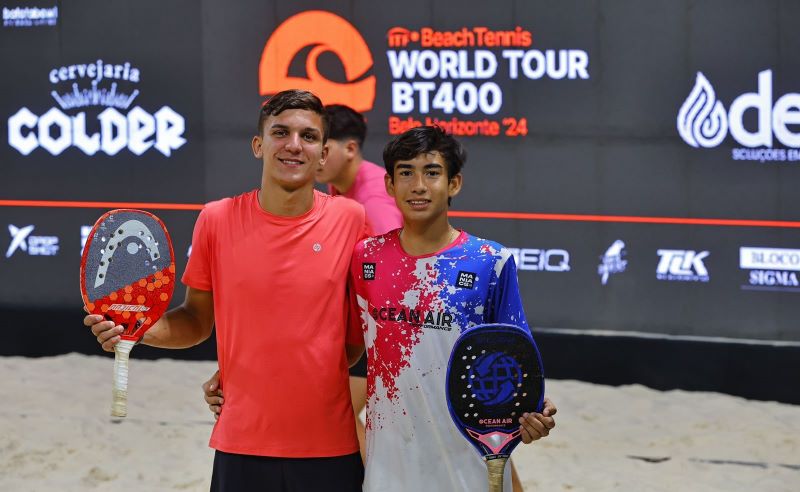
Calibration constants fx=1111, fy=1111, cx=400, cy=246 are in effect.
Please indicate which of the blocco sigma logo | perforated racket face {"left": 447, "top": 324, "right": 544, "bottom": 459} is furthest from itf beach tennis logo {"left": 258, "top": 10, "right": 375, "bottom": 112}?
perforated racket face {"left": 447, "top": 324, "right": 544, "bottom": 459}

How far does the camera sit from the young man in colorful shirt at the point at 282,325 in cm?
287

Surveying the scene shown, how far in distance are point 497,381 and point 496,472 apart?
0.22 m

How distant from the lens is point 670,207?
6.48 meters

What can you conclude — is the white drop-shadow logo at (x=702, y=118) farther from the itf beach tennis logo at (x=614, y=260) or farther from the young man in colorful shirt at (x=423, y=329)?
the young man in colorful shirt at (x=423, y=329)

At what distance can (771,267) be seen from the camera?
20.8 feet

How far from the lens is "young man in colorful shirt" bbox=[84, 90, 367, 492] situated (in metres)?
2.87

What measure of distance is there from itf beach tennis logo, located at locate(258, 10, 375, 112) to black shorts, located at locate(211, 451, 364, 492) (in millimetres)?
4103

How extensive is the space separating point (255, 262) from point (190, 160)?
14.1ft

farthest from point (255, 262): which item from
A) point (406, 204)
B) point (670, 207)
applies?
point (670, 207)

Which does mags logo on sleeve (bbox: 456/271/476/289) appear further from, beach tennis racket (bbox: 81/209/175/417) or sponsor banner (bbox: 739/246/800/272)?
sponsor banner (bbox: 739/246/800/272)

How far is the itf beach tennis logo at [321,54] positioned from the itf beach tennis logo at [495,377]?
426 centimetres

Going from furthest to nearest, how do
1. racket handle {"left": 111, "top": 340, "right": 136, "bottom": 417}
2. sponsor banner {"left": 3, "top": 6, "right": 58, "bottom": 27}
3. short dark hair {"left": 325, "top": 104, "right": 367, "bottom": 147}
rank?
sponsor banner {"left": 3, "top": 6, "right": 58, "bottom": 27} → short dark hair {"left": 325, "top": 104, "right": 367, "bottom": 147} → racket handle {"left": 111, "top": 340, "right": 136, "bottom": 417}

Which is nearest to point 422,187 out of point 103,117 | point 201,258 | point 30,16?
point 201,258

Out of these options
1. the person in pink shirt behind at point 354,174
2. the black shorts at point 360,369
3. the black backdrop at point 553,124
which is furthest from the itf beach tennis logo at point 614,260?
the person in pink shirt behind at point 354,174
